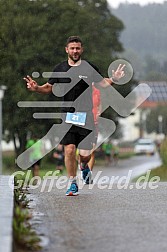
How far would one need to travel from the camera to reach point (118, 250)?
6289mm

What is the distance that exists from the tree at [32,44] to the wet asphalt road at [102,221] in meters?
21.5

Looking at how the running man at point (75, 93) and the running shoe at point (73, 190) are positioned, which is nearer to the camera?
the running man at point (75, 93)

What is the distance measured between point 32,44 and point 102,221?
31517 mm

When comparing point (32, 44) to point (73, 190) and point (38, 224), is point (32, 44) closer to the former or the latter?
point (73, 190)

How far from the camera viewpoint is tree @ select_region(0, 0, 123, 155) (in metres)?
35.8

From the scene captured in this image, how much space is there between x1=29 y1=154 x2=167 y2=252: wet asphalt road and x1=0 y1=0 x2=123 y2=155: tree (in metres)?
21.5

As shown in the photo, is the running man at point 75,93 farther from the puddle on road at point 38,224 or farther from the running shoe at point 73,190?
the puddle on road at point 38,224

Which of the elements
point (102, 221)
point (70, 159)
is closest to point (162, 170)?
point (70, 159)

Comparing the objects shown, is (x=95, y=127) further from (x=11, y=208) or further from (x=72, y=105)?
(x=11, y=208)

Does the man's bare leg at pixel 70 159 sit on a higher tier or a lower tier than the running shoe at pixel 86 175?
higher

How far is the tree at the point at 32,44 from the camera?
117ft

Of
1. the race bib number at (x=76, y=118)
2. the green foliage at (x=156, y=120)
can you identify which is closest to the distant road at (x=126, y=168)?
the race bib number at (x=76, y=118)

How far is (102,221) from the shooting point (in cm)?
792

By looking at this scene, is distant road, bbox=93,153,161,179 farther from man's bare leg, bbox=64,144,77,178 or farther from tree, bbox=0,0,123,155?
man's bare leg, bbox=64,144,77,178
